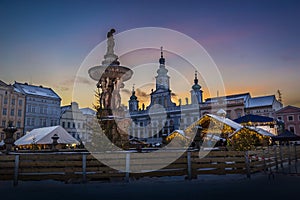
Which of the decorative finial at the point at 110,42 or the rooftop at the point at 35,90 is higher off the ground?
the rooftop at the point at 35,90

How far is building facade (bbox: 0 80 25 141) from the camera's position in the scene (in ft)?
177

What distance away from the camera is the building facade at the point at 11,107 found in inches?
2120

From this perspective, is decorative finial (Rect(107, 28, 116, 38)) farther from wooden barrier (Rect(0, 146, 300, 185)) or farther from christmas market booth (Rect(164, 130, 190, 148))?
wooden barrier (Rect(0, 146, 300, 185))

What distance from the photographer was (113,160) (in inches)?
386

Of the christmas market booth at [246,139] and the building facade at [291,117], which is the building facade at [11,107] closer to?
the christmas market booth at [246,139]

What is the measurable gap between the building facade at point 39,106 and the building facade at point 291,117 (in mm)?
54390

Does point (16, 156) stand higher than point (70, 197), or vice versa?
point (16, 156)

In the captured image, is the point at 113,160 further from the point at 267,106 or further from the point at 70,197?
the point at 267,106

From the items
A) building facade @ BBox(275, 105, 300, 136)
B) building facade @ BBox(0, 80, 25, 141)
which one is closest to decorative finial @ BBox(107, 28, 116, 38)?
building facade @ BBox(0, 80, 25, 141)

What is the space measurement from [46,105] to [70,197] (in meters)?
60.5

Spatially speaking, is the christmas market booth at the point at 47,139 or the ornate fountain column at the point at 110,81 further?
the christmas market booth at the point at 47,139

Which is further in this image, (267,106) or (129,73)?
(267,106)

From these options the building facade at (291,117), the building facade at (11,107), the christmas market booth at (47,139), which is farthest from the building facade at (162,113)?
the christmas market booth at (47,139)

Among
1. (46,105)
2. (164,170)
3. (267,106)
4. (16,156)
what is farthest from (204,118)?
(46,105)
